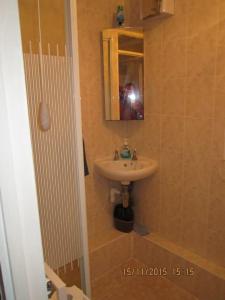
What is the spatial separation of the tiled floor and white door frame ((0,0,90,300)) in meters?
1.80

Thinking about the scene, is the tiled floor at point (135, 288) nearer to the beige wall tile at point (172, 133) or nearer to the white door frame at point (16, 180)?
the beige wall tile at point (172, 133)

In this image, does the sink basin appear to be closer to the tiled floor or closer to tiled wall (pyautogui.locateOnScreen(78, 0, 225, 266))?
tiled wall (pyautogui.locateOnScreen(78, 0, 225, 266))

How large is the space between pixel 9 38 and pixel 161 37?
1.88m

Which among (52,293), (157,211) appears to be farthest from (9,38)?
(157,211)

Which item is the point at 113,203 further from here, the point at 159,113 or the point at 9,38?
the point at 9,38

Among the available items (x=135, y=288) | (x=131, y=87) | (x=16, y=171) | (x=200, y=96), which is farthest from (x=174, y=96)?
(x=16, y=171)

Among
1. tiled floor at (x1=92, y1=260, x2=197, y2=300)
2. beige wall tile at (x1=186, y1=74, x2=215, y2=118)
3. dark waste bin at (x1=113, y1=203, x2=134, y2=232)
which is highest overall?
beige wall tile at (x1=186, y1=74, x2=215, y2=118)

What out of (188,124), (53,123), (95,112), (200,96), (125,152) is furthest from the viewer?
(125,152)

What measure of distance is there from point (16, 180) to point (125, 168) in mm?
1864

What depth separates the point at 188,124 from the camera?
74.8 inches

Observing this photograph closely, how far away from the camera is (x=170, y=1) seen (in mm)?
1812

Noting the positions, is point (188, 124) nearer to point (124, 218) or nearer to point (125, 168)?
point (125, 168)

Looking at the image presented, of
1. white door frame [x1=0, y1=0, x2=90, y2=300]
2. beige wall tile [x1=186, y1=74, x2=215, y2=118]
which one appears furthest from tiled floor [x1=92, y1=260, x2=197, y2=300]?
white door frame [x1=0, y1=0, x2=90, y2=300]

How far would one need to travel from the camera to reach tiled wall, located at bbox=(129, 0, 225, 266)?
5.58 ft
